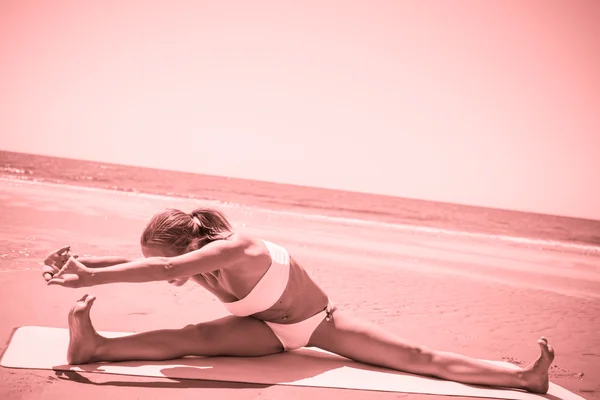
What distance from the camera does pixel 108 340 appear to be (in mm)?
3531

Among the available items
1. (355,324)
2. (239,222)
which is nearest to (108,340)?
(355,324)

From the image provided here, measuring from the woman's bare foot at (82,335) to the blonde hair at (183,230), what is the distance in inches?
20.7

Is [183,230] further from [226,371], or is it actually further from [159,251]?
[226,371]

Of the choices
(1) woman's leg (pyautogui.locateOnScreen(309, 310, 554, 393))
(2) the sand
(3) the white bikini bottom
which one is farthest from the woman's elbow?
(1) woman's leg (pyautogui.locateOnScreen(309, 310, 554, 393))

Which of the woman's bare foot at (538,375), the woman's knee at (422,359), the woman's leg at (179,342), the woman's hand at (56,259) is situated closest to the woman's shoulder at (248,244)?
the woman's leg at (179,342)

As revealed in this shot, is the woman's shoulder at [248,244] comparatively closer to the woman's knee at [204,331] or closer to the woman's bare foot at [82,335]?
the woman's knee at [204,331]

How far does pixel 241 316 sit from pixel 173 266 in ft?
3.37

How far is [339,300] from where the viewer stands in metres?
6.59

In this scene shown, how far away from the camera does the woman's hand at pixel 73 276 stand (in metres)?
2.62

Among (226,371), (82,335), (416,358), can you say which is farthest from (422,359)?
(82,335)

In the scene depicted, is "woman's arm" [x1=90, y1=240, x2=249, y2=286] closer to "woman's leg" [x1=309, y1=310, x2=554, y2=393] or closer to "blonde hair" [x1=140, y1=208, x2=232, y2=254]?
"blonde hair" [x1=140, y1=208, x2=232, y2=254]

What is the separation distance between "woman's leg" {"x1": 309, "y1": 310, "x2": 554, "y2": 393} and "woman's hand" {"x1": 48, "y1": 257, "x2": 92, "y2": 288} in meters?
1.84

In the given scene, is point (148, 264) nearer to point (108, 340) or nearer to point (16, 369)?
point (108, 340)

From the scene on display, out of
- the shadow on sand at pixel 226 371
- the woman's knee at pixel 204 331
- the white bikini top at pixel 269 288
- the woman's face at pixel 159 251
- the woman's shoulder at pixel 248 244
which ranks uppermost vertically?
the woman's shoulder at pixel 248 244
